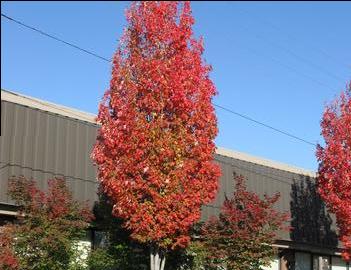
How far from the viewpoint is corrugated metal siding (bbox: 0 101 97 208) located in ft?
55.1

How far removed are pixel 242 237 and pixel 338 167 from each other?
6.01 metres

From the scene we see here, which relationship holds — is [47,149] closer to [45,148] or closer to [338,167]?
[45,148]

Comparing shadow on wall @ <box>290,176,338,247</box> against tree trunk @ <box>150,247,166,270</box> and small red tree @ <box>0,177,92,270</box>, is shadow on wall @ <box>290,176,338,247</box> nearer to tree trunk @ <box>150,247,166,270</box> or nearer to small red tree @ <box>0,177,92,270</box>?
tree trunk @ <box>150,247,166,270</box>

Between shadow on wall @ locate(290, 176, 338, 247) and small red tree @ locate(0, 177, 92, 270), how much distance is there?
490 inches

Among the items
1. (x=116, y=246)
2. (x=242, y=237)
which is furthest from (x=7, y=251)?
(x=242, y=237)

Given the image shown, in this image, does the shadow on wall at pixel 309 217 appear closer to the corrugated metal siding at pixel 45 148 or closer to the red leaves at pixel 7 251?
the corrugated metal siding at pixel 45 148

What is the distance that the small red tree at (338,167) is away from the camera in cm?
2225

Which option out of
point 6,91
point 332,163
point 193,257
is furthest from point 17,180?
point 332,163

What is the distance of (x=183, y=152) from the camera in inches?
591

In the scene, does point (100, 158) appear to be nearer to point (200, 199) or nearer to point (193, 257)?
point (200, 199)

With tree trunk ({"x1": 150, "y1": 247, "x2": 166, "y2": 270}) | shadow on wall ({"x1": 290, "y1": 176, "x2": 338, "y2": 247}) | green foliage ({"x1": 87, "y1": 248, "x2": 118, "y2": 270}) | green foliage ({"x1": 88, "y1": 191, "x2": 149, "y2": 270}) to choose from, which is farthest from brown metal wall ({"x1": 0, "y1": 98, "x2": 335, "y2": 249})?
shadow on wall ({"x1": 290, "y1": 176, "x2": 338, "y2": 247})

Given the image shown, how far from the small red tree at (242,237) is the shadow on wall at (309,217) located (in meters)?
7.24

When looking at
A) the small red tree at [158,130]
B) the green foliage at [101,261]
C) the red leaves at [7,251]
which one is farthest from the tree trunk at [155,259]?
the red leaves at [7,251]

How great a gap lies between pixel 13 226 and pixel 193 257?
5.82m
